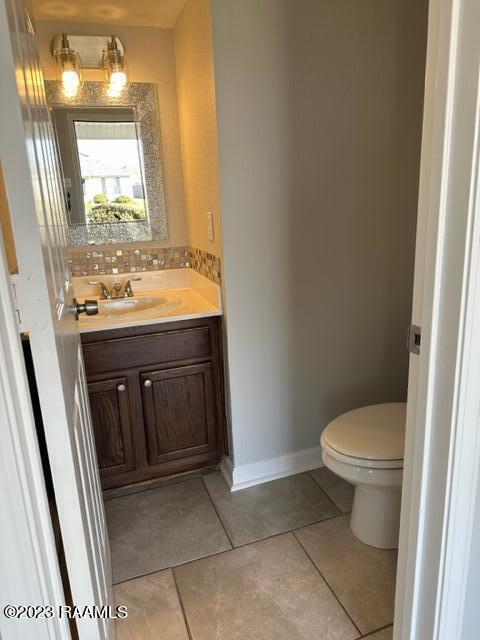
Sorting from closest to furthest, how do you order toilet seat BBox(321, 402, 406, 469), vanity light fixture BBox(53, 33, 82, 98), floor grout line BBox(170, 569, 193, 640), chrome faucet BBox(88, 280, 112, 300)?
floor grout line BBox(170, 569, 193, 640)
toilet seat BBox(321, 402, 406, 469)
vanity light fixture BBox(53, 33, 82, 98)
chrome faucet BBox(88, 280, 112, 300)

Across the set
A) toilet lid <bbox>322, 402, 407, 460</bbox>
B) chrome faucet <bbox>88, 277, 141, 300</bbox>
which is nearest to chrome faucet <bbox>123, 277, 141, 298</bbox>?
chrome faucet <bbox>88, 277, 141, 300</bbox>

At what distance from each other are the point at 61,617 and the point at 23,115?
0.92m

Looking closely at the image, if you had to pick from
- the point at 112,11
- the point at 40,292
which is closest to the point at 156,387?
the point at 40,292

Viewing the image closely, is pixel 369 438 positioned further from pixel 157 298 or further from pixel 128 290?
pixel 128 290

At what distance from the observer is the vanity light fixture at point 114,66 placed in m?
2.15

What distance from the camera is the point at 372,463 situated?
1629mm

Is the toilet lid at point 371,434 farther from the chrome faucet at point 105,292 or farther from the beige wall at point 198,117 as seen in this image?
the chrome faucet at point 105,292

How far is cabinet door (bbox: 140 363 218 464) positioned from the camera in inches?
83.2

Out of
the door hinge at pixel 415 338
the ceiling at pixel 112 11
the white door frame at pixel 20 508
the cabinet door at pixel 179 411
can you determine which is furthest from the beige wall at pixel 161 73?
the white door frame at pixel 20 508

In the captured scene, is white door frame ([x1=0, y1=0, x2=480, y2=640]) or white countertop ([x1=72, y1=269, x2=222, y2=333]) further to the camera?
white countertop ([x1=72, y1=269, x2=222, y2=333])

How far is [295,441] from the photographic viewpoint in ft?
7.47

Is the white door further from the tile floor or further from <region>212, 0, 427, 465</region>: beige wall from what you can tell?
<region>212, 0, 427, 465</region>: beige wall

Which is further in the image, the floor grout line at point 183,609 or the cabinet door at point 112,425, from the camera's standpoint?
the cabinet door at point 112,425

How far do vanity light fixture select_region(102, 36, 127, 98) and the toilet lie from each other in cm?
191
